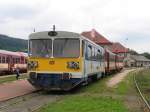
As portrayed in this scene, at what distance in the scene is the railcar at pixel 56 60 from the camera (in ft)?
68.9

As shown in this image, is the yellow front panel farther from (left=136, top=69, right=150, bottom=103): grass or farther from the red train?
the red train

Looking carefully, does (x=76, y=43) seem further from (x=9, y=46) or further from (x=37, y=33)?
(x=9, y=46)

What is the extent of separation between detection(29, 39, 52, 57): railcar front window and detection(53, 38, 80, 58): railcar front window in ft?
1.11

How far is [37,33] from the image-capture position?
2183 cm

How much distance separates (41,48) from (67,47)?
4.59 feet

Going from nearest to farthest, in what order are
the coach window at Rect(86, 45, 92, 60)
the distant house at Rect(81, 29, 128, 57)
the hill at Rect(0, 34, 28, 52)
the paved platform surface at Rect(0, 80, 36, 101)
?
1. the paved platform surface at Rect(0, 80, 36, 101)
2. the coach window at Rect(86, 45, 92, 60)
3. the hill at Rect(0, 34, 28, 52)
4. the distant house at Rect(81, 29, 128, 57)

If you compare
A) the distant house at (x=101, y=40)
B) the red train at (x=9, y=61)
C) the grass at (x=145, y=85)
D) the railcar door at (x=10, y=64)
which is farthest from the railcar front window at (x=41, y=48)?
the distant house at (x=101, y=40)

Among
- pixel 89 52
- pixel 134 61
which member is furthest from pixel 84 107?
pixel 134 61

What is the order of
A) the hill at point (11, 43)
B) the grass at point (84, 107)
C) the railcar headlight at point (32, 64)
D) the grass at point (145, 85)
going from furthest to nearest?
the hill at point (11, 43), the grass at point (145, 85), the railcar headlight at point (32, 64), the grass at point (84, 107)

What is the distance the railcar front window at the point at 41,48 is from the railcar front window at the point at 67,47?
1.11 ft

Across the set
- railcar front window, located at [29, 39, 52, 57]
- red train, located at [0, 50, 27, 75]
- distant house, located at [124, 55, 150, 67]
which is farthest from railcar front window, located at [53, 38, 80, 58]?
distant house, located at [124, 55, 150, 67]

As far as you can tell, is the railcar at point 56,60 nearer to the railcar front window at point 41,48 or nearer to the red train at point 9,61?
the railcar front window at point 41,48

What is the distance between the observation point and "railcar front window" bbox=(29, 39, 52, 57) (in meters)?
21.5

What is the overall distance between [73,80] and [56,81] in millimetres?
848
